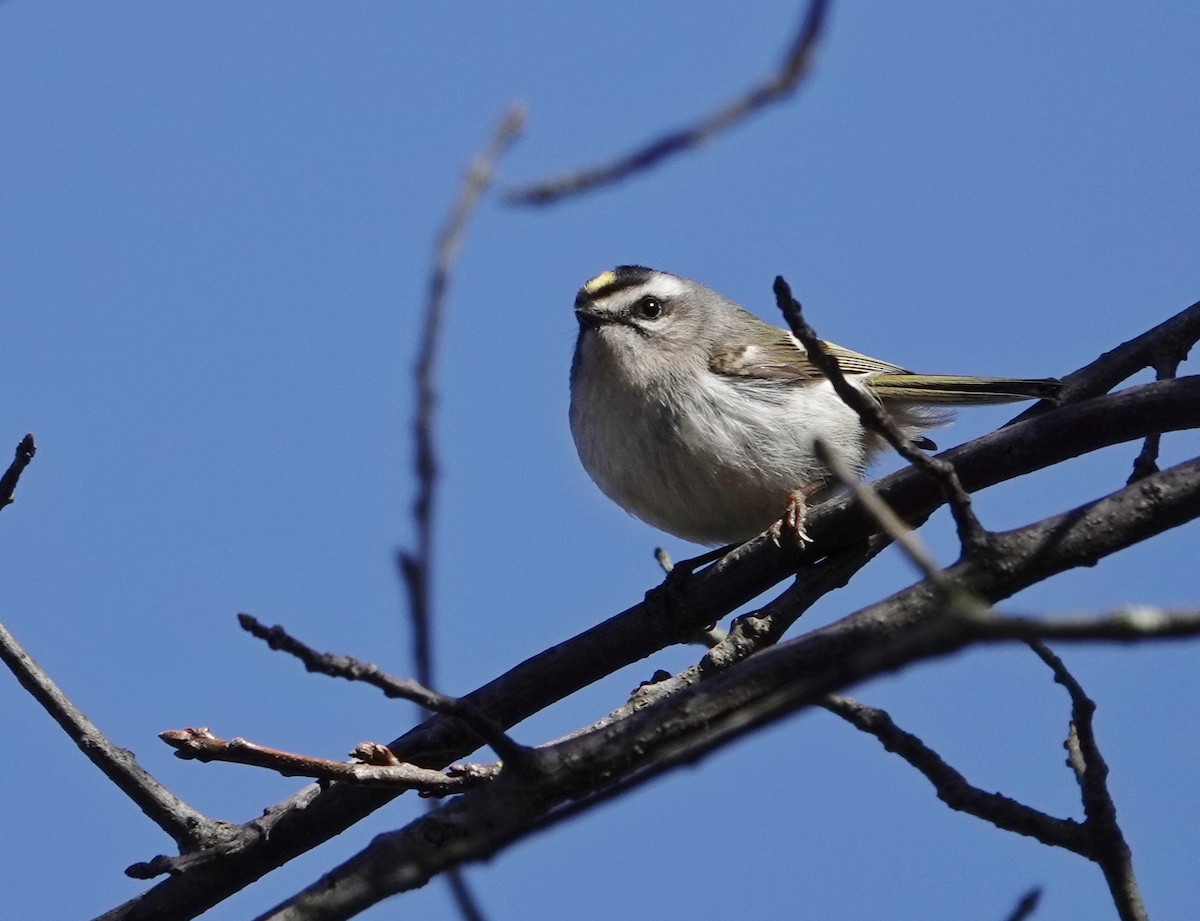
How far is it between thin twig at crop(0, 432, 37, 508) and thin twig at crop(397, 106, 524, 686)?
163 cm

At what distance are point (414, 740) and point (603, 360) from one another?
9.12 ft

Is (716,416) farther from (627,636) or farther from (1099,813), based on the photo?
(1099,813)

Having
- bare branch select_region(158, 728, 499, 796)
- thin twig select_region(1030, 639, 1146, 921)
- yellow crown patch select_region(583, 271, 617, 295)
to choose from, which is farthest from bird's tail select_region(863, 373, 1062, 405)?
bare branch select_region(158, 728, 499, 796)

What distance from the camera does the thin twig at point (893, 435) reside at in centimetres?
278

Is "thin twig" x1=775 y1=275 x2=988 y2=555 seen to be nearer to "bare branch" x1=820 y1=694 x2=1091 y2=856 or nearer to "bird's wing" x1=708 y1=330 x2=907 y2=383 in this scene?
"bare branch" x1=820 y1=694 x2=1091 y2=856

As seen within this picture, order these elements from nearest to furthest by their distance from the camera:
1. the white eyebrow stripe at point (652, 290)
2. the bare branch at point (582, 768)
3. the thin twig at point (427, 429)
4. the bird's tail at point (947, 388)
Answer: the thin twig at point (427, 429) < the bare branch at point (582, 768) < the bird's tail at point (947, 388) < the white eyebrow stripe at point (652, 290)

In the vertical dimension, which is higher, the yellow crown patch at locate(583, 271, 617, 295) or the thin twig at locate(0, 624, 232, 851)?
the yellow crown patch at locate(583, 271, 617, 295)

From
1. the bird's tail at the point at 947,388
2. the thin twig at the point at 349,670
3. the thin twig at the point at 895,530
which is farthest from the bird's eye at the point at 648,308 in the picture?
the thin twig at the point at 895,530

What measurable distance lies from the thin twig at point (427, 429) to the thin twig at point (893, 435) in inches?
36.5

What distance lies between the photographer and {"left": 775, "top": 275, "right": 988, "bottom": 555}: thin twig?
9.11 feet

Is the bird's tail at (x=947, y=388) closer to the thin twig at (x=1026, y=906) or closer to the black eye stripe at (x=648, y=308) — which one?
the black eye stripe at (x=648, y=308)

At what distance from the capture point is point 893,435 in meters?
2.87

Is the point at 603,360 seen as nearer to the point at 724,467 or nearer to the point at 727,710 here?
the point at 724,467

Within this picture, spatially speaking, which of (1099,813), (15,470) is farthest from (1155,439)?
(15,470)
